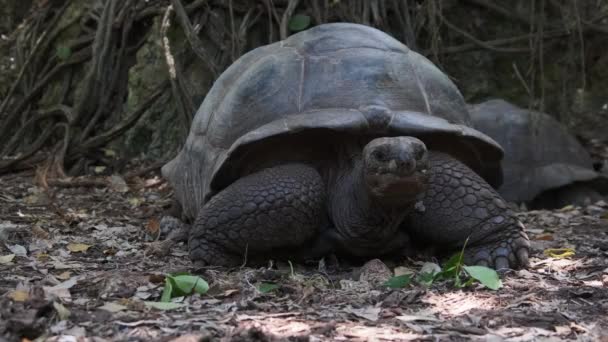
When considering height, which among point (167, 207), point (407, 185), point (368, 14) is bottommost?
point (167, 207)

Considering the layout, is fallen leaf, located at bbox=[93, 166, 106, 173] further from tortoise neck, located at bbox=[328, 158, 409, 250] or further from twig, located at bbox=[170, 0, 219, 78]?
tortoise neck, located at bbox=[328, 158, 409, 250]

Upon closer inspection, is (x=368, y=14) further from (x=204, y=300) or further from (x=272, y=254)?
(x=204, y=300)

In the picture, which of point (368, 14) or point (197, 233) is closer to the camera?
point (197, 233)

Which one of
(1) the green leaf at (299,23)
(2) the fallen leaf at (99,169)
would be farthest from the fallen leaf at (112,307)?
(2) the fallen leaf at (99,169)

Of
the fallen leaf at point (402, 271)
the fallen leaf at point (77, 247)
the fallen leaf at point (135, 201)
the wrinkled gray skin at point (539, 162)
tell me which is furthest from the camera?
the fallen leaf at point (135, 201)

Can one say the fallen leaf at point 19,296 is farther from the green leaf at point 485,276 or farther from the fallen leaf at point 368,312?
the green leaf at point 485,276

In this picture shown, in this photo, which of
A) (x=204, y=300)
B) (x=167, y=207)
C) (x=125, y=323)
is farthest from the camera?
(x=167, y=207)

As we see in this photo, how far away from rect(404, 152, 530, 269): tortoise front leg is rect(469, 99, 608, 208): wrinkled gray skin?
6.13 ft

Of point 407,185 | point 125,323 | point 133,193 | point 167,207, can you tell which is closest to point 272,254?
point 407,185

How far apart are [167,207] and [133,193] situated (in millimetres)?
683

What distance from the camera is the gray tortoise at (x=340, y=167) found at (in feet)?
11.2

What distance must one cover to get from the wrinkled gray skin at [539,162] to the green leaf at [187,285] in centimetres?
294

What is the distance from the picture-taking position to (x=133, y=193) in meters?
5.86

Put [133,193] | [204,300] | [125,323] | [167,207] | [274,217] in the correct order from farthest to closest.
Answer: [133,193], [167,207], [274,217], [204,300], [125,323]
